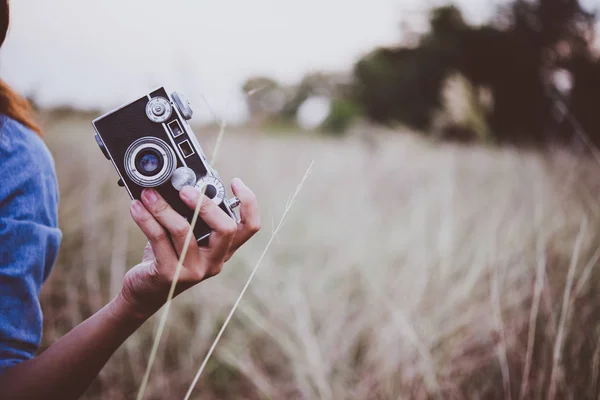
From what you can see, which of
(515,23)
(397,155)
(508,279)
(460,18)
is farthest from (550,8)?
(508,279)

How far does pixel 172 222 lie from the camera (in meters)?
0.62

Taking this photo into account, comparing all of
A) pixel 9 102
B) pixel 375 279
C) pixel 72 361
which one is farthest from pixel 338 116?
pixel 72 361

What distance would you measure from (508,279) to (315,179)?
7.91ft

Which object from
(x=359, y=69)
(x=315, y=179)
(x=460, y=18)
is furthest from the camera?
(x=359, y=69)

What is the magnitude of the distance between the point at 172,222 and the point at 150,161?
16 centimetres

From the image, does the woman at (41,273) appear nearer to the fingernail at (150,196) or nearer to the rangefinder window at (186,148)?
the fingernail at (150,196)

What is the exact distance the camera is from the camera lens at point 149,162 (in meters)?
0.69

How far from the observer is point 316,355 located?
1462 mm

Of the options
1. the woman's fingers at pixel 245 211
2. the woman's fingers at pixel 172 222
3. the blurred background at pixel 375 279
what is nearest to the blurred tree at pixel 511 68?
the blurred background at pixel 375 279

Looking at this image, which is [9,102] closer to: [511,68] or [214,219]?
[214,219]

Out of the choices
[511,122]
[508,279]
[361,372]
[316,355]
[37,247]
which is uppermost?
[37,247]

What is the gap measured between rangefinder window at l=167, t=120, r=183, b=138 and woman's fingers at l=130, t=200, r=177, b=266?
0.59 ft

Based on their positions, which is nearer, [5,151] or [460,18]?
[5,151]

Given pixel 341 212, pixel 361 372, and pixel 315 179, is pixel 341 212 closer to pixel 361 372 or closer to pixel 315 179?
pixel 315 179
